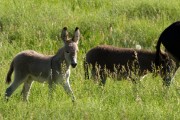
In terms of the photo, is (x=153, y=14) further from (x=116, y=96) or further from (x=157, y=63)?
(x=116, y=96)

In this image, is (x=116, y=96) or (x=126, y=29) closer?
(x=116, y=96)

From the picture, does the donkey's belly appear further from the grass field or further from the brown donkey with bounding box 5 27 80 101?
the grass field

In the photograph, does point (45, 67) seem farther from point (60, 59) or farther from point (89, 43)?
point (89, 43)

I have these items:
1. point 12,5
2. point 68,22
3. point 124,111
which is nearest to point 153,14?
point 68,22

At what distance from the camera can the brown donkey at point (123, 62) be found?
9.71 meters

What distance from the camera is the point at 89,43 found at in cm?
1270

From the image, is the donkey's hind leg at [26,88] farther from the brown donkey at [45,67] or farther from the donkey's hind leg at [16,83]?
the donkey's hind leg at [16,83]

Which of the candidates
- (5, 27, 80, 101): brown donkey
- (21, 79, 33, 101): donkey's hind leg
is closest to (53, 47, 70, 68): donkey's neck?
(5, 27, 80, 101): brown donkey

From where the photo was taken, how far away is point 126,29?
1335cm

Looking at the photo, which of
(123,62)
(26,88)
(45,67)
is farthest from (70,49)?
(123,62)

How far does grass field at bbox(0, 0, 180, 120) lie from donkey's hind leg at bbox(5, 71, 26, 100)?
0.33 feet

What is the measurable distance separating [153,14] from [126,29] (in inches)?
55.1

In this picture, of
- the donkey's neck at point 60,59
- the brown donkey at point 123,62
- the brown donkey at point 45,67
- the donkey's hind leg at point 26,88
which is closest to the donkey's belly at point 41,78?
the brown donkey at point 45,67

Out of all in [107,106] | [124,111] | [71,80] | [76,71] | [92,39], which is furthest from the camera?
[92,39]
